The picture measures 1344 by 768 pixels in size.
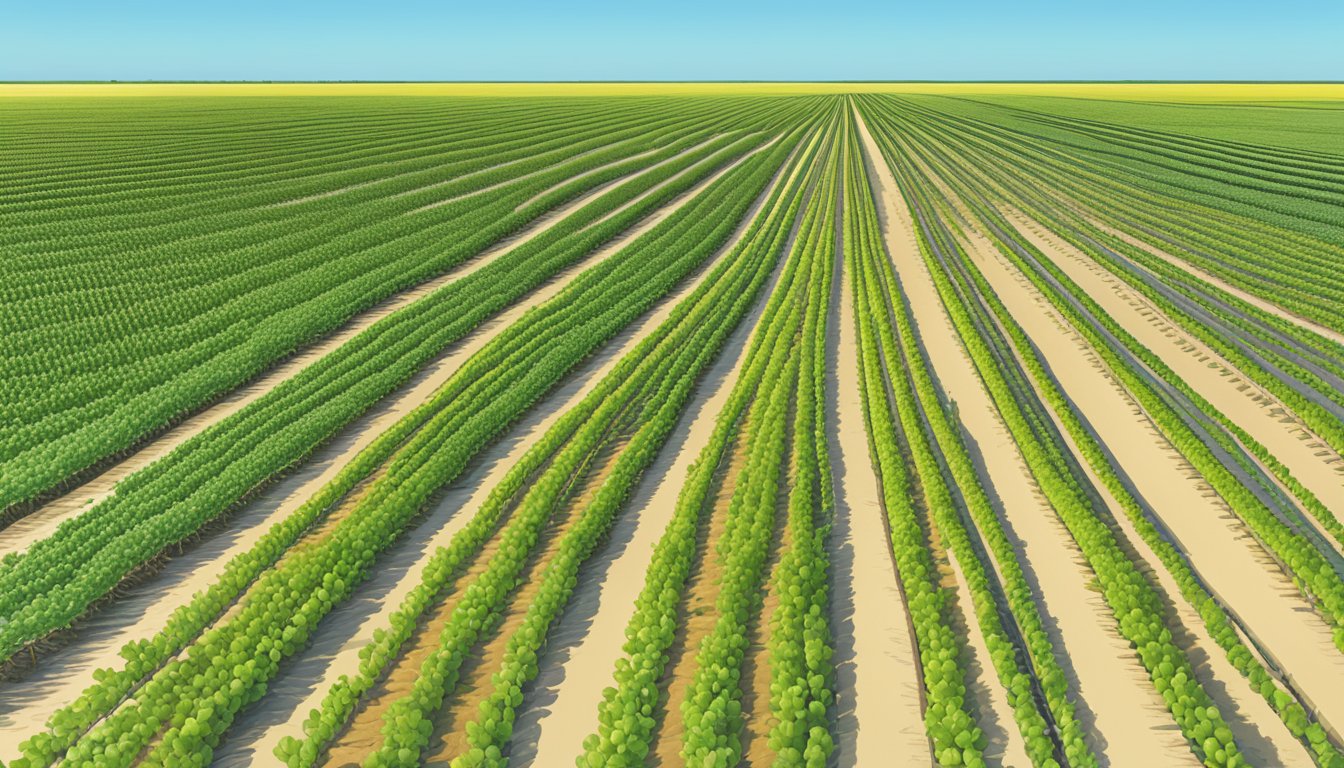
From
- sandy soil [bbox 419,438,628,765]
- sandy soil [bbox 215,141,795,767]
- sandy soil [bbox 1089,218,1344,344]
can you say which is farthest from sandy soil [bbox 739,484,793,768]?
sandy soil [bbox 1089,218,1344,344]

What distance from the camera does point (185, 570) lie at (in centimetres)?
1045

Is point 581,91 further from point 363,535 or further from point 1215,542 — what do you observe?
point 1215,542

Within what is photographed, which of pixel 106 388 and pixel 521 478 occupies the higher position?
pixel 106 388

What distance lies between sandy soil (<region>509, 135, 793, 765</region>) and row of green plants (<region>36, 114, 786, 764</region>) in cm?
307

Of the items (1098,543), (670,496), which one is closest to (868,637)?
(1098,543)

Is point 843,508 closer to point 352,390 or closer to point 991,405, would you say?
point 991,405

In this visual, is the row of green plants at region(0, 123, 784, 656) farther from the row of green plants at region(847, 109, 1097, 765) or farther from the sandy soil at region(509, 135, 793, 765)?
the row of green plants at region(847, 109, 1097, 765)

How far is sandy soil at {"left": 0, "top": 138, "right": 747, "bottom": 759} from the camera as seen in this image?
27.0ft

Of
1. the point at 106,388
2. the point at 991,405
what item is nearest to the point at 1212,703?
the point at 991,405

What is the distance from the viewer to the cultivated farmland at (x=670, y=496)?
25.1 feet

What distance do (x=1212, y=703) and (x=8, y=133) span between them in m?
66.8

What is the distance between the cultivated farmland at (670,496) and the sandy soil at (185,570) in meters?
0.05

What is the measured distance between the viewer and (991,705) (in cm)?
778

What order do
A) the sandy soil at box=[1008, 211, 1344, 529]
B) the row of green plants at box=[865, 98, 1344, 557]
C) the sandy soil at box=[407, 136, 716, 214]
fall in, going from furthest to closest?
the sandy soil at box=[407, 136, 716, 214] → the sandy soil at box=[1008, 211, 1344, 529] → the row of green plants at box=[865, 98, 1344, 557]
